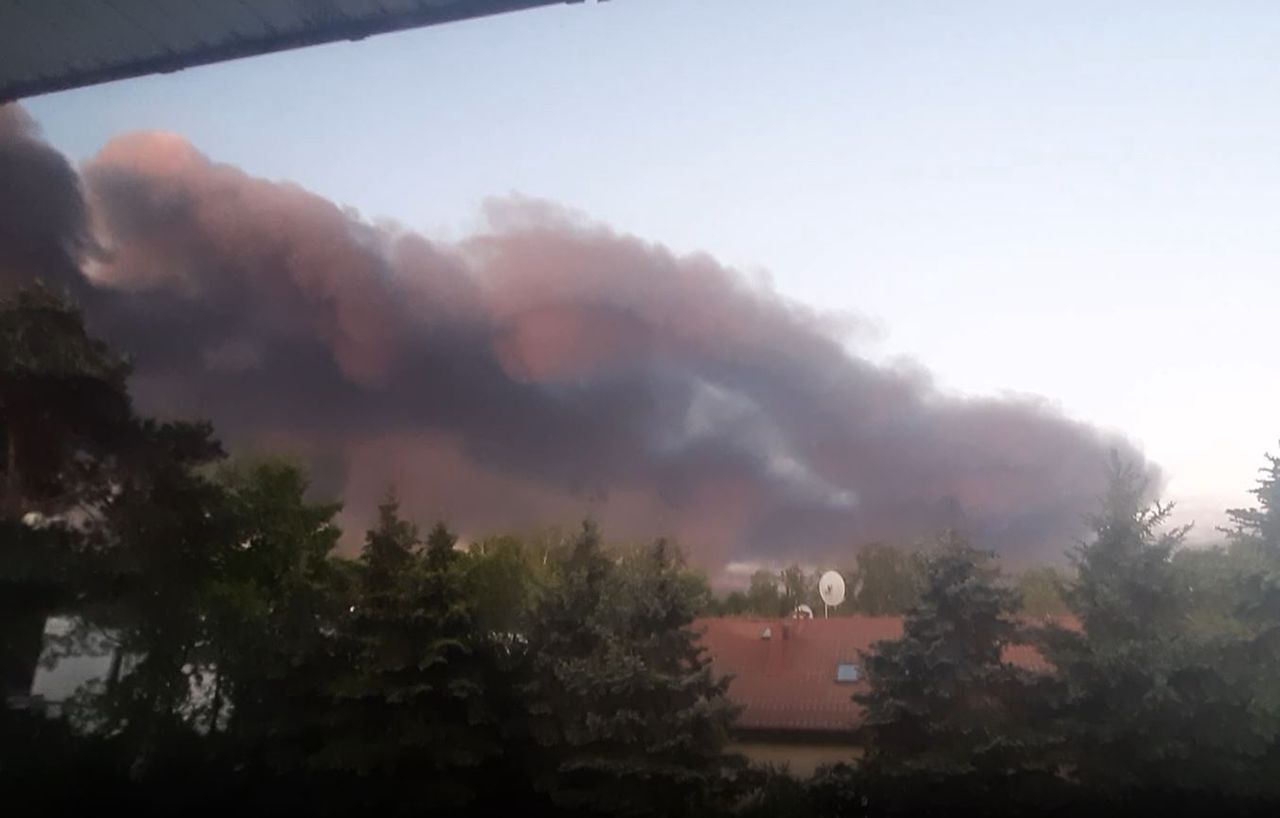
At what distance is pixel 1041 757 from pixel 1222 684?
1.73m

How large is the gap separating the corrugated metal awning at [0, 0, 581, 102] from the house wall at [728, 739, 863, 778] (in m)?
7.29

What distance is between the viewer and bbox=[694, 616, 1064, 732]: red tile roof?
10.1 meters

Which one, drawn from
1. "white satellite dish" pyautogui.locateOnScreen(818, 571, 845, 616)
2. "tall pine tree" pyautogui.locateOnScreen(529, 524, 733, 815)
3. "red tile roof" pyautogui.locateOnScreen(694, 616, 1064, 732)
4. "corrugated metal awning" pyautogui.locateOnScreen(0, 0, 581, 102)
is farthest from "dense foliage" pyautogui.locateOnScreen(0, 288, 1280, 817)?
"corrugated metal awning" pyautogui.locateOnScreen(0, 0, 581, 102)

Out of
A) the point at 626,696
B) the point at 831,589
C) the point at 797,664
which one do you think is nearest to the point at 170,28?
the point at 626,696

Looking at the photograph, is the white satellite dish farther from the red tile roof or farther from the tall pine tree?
the tall pine tree

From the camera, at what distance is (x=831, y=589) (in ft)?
41.5

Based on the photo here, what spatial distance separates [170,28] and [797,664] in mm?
8468

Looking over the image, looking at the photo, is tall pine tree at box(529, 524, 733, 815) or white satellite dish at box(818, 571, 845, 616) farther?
white satellite dish at box(818, 571, 845, 616)

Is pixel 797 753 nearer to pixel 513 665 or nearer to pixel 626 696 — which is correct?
pixel 626 696

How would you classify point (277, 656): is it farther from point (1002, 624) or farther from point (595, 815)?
point (1002, 624)

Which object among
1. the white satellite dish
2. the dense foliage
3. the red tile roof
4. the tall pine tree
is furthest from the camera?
the white satellite dish

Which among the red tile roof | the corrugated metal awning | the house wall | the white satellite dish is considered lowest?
the house wall

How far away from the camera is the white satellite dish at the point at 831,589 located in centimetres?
1248

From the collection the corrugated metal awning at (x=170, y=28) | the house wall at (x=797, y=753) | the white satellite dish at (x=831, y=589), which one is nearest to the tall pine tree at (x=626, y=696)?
the house wall at (x=797, y=753)
